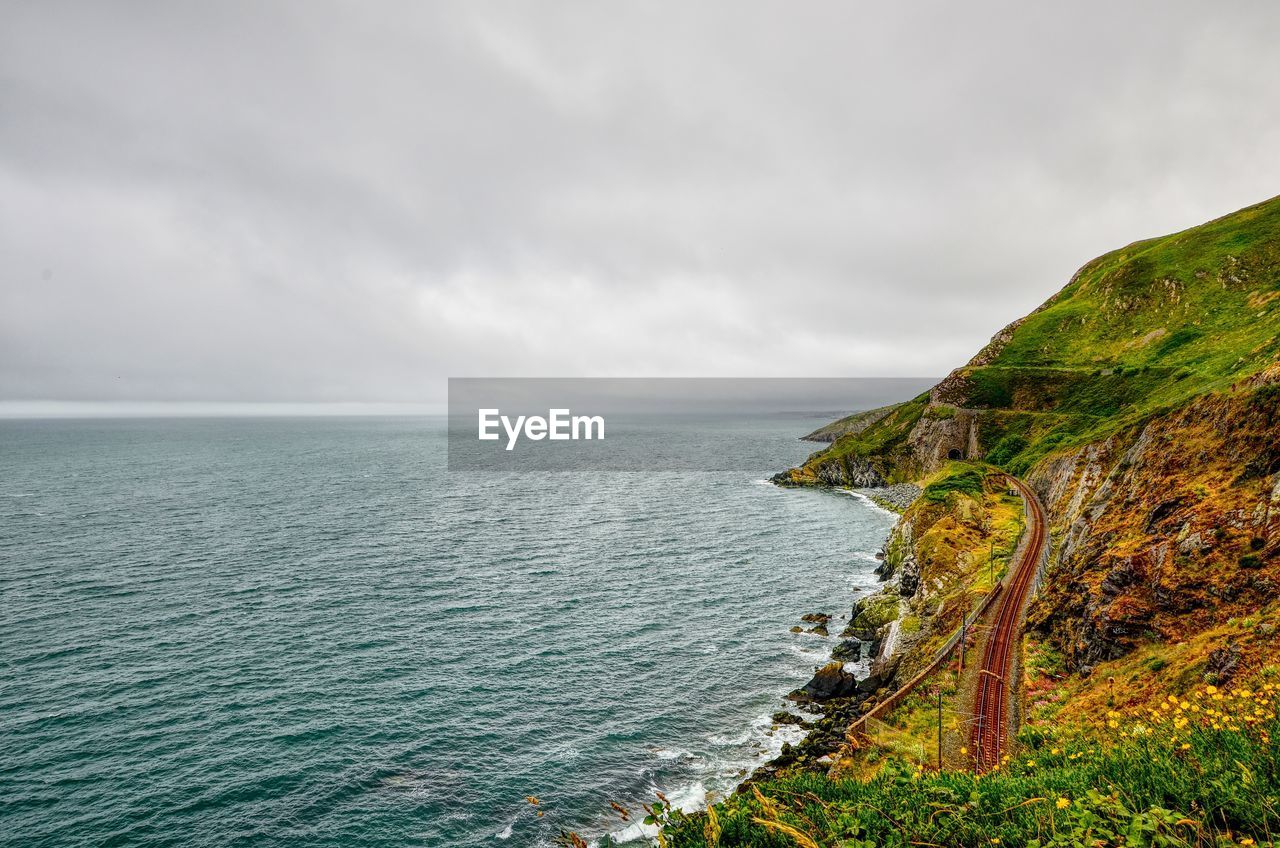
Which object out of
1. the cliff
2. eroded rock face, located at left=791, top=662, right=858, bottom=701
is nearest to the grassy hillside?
the cliff

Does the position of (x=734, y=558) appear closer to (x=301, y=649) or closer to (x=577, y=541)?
(x=577, y=541)

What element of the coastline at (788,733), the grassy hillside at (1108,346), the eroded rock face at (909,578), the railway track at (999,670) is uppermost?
the grassy hillside at (1108,346)

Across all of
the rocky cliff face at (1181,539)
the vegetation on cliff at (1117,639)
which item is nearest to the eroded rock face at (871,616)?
the vegetation on cliff at (1117,639)

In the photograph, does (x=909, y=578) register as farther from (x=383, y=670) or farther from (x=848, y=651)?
(x=383, y=670)

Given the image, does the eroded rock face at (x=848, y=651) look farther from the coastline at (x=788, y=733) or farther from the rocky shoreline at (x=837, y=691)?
the coastline at (x=788, y=733)

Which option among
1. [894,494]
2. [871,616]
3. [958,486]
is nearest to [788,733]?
[871,616]

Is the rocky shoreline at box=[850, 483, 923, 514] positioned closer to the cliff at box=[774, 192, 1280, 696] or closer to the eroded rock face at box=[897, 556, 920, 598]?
the cliff at box=[774, 192, 1280, 696]
